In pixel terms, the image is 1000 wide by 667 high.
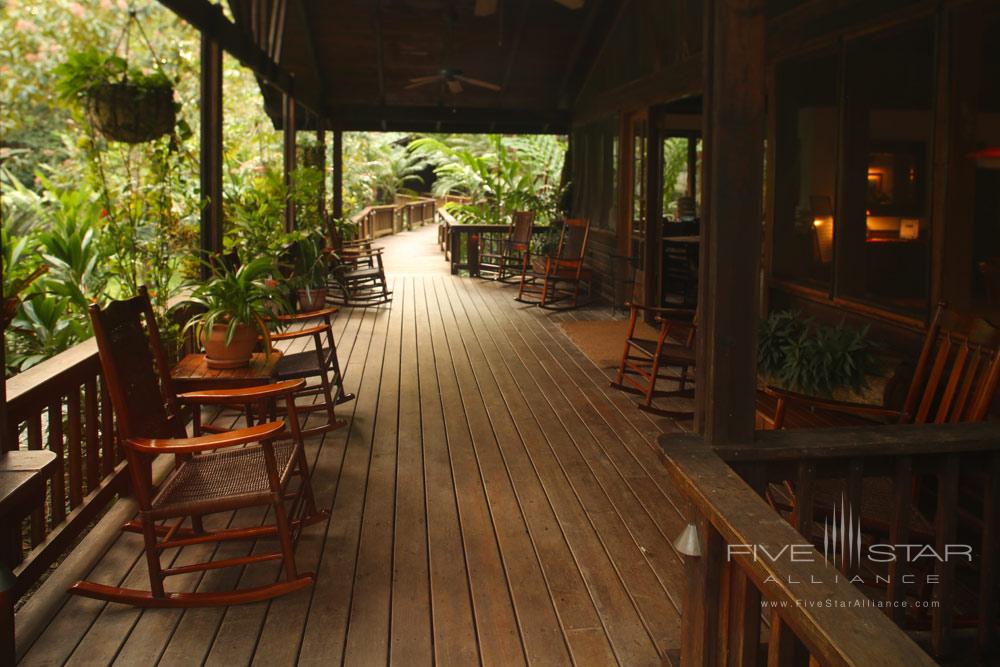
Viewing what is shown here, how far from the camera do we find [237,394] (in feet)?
9.99

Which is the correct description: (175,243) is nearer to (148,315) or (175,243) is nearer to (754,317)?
(148,315)

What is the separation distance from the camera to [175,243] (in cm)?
518

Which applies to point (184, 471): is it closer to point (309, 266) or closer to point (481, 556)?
point (481, 556)

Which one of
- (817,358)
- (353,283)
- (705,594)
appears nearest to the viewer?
(705,594)

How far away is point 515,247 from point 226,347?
718cm

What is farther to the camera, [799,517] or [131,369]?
[131,369]

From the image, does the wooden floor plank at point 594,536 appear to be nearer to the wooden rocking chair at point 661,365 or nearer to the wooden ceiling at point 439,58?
the wooden rocking chair at point 661,365

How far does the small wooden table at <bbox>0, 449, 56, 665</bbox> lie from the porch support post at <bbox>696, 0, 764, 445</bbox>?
5.10 feet

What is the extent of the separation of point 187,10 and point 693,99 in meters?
4.47

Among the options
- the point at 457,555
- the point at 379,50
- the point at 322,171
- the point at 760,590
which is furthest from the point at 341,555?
the point at 379,50

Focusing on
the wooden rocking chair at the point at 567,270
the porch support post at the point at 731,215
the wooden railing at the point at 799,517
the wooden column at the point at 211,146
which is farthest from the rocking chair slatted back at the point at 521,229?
the porch support post at the point at 731,215

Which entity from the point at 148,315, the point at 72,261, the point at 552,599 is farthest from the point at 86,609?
the point at 72,261

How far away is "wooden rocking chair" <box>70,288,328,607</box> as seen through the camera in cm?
255

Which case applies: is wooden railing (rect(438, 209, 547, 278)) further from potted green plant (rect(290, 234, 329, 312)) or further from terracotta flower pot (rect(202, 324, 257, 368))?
terracotta flower pot (rect(202, 324, 257, 368))
